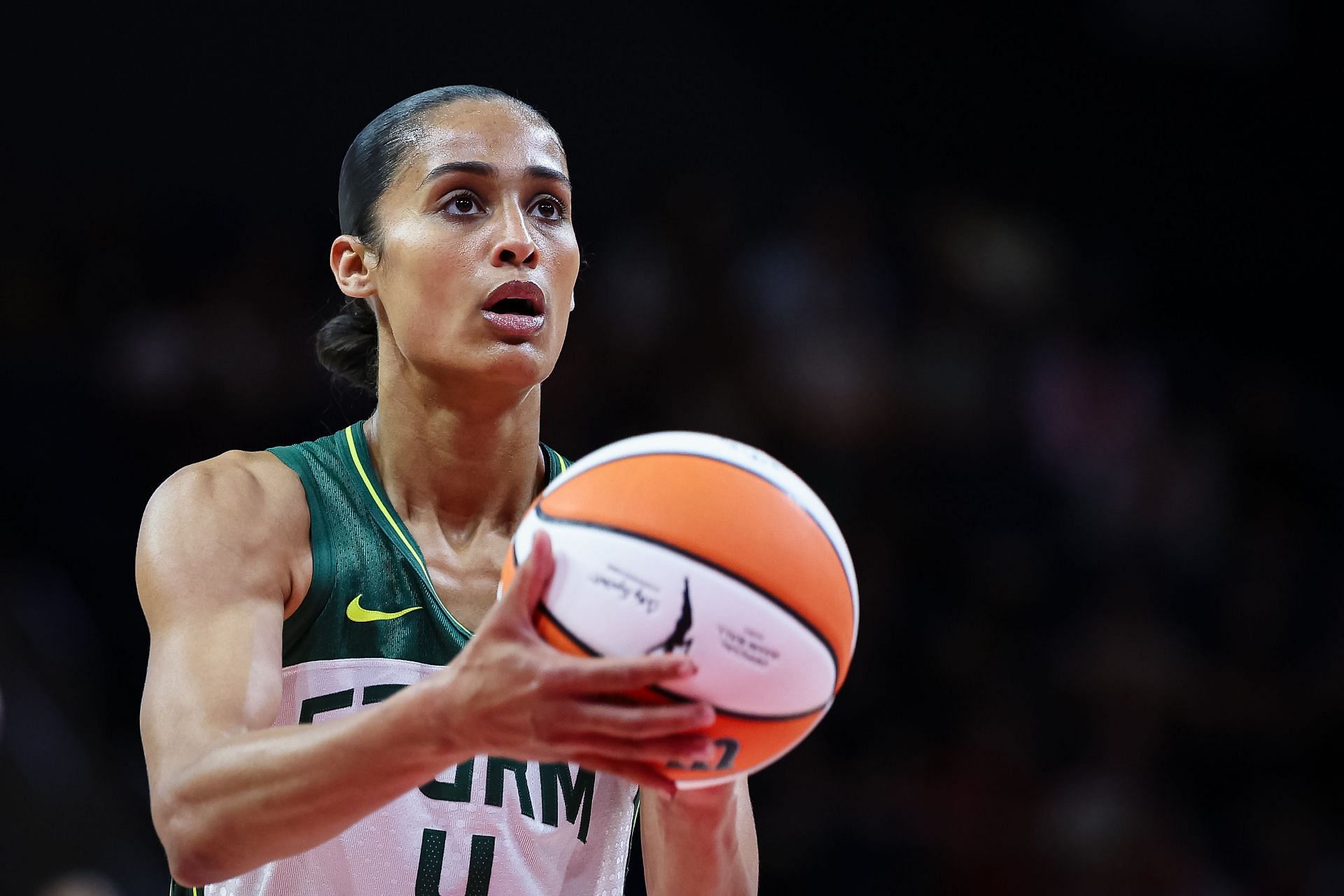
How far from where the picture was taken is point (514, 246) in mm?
3156

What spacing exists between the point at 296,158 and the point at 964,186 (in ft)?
12.8

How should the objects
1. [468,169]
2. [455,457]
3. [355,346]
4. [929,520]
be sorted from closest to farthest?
1. [468,169]
2. [455,457]
3. [355,346]
4. [929,520]

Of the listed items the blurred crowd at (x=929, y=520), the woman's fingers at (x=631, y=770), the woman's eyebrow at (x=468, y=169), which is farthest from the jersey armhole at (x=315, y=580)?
the blurred crowd at (x=929, y=520)

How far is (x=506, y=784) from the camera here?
3.10 m

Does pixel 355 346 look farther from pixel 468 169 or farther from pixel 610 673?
pixel 610 673

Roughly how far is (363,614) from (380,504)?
0.91 feet

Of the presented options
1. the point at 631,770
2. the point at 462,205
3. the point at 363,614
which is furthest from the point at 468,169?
the point at 631,770

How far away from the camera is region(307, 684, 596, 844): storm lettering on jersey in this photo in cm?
305

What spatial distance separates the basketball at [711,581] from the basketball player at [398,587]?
0.10 m

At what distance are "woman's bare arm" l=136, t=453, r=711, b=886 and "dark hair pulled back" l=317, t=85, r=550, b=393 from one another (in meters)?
0.63

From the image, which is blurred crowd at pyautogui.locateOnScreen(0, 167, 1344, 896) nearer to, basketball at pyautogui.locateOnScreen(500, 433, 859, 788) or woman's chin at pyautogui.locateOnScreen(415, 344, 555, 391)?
woman's chin at pyautogui.locateOnScreen(415, 344, 555, 391)

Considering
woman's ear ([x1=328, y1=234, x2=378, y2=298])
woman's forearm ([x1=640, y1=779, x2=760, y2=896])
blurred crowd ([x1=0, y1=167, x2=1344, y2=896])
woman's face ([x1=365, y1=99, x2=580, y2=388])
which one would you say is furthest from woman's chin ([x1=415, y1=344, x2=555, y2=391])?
blurred crowd ([x1=0, y1=167, x2=1344, y2=896])

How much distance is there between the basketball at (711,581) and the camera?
7.16 ft

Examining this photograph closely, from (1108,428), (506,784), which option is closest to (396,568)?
(506,784)
